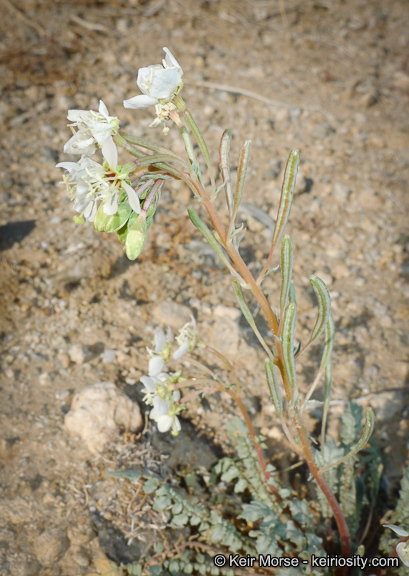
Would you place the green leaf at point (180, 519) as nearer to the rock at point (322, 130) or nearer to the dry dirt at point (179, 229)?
the dry dirt at point (179, 229)

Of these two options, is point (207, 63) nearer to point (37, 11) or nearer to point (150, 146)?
point (37, 11)

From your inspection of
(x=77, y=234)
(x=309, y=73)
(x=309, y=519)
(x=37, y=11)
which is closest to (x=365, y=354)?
(x=309, y=519)

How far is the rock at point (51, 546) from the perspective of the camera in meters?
2.07

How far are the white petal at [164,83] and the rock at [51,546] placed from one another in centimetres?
187

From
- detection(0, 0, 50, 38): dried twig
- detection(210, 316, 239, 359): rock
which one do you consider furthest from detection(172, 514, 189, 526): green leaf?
detection(0, 0, 50, 38): dried twig

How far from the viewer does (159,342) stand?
1854 mm

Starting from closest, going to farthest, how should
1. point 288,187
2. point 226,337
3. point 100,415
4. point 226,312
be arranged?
point 288,187 < point 100,415 < point 226,337 < point 226,312

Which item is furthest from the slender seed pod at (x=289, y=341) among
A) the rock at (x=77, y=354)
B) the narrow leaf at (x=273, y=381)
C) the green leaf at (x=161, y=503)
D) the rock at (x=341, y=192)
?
the rock at (x=341, y=192)

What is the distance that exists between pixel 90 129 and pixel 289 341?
86 cm

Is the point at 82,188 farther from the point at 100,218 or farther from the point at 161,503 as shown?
the point at 161,503

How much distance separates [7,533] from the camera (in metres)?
2.09

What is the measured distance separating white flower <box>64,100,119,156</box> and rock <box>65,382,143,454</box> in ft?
4.62

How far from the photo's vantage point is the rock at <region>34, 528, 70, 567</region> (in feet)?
6.79

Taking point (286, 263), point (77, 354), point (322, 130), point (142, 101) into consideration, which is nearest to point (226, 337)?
point (77, 354)
